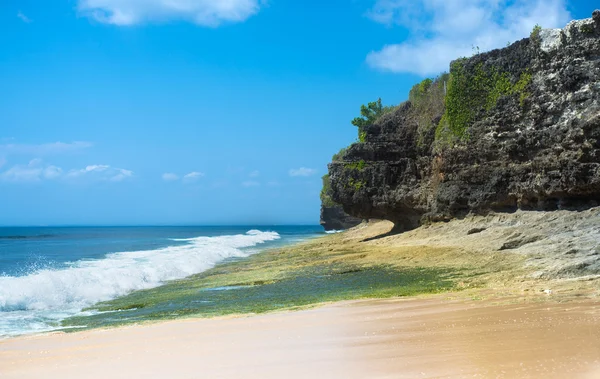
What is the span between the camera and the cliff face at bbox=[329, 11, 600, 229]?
19516 mm

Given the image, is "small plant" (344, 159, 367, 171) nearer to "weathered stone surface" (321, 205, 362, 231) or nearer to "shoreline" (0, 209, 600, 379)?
"shoreline" (0, 209, 600, 379)

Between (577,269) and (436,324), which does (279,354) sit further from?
(577,269)

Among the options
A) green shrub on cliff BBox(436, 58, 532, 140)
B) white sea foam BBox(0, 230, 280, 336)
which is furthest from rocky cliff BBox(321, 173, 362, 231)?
white sea foam BBox(0, 230, 280, 336)

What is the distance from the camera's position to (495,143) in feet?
75.0

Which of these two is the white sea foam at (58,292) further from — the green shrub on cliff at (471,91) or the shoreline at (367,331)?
the green shrub on cliff at (471,91)

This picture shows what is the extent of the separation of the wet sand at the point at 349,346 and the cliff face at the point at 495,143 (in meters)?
12.6

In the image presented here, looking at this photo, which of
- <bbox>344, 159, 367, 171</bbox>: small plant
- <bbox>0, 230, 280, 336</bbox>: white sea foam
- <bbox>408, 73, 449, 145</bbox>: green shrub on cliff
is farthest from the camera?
<bbox>344, 159, 367, 171</bbox>: small plant

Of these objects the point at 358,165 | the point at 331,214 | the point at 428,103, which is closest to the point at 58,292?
the point at 358,165

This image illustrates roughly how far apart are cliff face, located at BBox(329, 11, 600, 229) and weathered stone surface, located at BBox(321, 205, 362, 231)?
45.2 meters

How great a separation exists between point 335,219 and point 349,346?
241 feet

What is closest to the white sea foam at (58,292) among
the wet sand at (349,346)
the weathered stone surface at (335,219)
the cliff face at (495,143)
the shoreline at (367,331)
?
the shoreline at (367,331)

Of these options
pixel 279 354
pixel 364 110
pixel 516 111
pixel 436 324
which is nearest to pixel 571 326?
pixel 436 324

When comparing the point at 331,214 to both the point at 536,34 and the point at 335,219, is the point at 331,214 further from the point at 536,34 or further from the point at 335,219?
the point at 536,34

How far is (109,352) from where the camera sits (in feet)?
25.1
